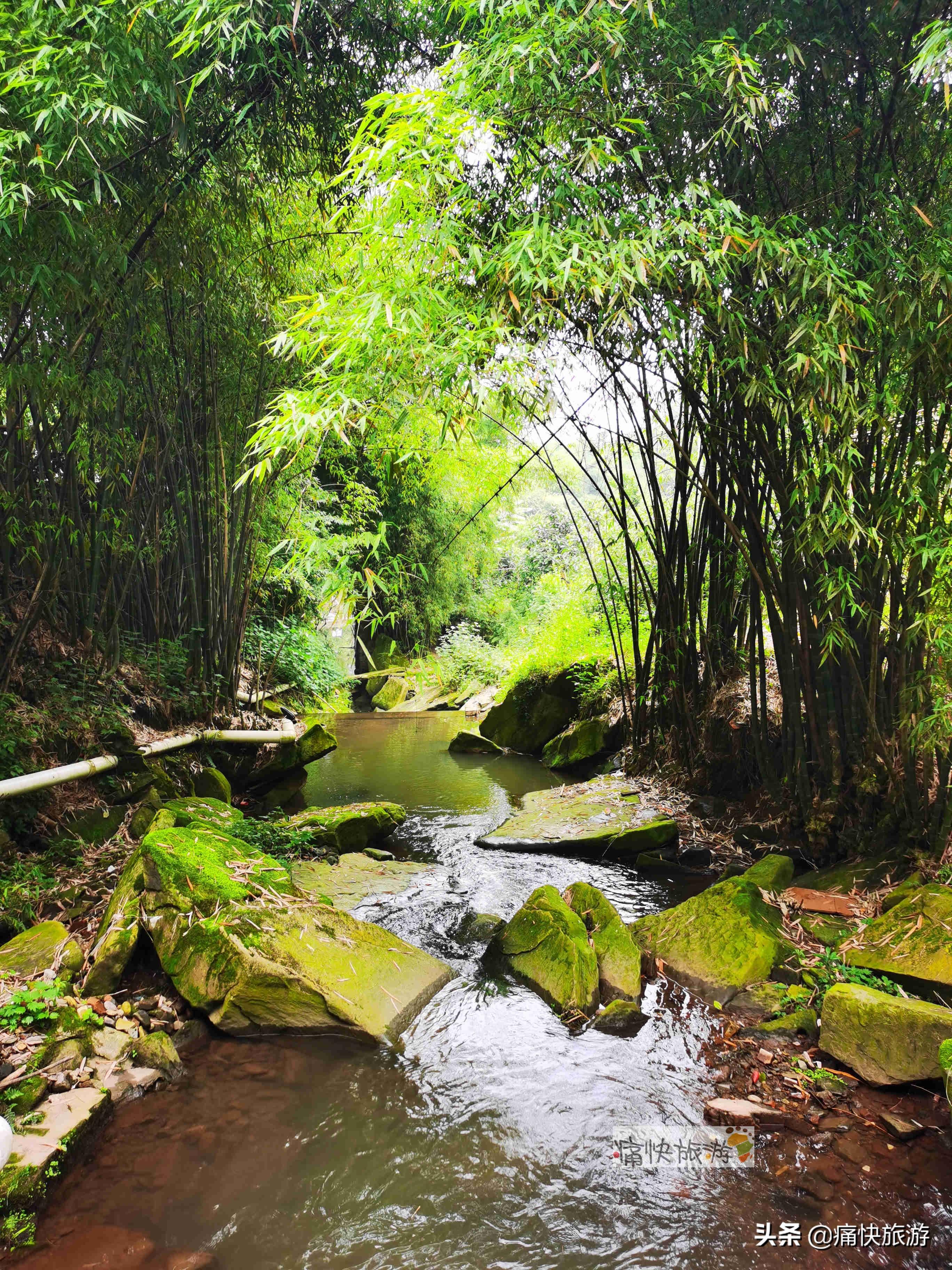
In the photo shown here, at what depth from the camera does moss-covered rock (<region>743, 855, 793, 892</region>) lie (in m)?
2.86

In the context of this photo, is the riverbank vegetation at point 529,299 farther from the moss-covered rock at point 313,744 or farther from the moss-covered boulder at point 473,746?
the moss-covered boulder at point 473,746

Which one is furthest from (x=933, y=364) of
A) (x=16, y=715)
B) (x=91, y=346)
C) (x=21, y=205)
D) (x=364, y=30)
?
(x=16, y=715)

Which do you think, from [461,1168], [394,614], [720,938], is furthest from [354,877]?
→ [461,1168]

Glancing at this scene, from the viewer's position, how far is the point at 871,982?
2.18m

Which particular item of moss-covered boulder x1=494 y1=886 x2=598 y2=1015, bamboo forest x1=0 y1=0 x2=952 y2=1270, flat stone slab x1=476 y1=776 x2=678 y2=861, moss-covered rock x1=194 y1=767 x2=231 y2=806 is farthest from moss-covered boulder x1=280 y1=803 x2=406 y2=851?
moss-covered boulder x1=494 y1=886 x2=598 y2=1015

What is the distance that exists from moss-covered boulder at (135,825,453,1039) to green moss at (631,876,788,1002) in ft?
2.76

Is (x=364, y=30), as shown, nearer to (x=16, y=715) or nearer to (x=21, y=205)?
(x=21, y=205)

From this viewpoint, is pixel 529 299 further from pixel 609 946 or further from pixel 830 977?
pixel 830 977

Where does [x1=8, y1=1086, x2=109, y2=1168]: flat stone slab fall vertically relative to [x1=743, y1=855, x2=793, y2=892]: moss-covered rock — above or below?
above

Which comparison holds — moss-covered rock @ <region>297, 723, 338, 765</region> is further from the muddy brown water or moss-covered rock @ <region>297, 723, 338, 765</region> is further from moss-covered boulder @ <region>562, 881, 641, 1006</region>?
the muddy brown water

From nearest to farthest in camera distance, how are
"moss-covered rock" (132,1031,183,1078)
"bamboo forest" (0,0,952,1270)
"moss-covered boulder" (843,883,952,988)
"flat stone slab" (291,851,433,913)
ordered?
"bamboo forest" (0,0,952,1270) → "moss-covered rock" (132,1031,183,1078) → "moss-covered boulder" (843,883,952,988) → "flat stone slab" (291,851,433,913)

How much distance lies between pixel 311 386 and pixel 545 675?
5.27 m

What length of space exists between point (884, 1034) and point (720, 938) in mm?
703

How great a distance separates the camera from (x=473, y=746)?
293 inches
